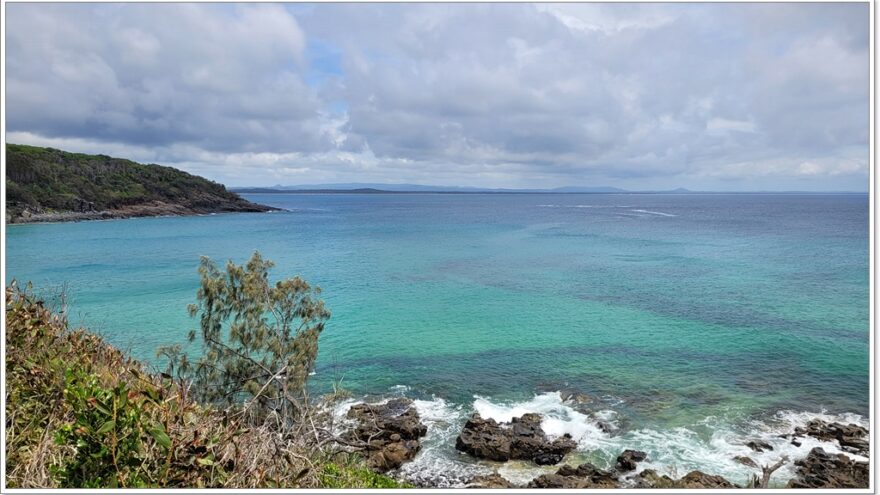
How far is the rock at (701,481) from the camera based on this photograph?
1617 cm

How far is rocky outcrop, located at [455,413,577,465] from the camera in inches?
743

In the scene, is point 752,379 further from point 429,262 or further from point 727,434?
point 429,262

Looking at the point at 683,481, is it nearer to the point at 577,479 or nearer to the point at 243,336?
the point at 577,479

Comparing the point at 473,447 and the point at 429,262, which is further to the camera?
the point at 429,262

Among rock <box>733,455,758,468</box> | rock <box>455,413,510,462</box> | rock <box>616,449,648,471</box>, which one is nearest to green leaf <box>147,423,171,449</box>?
rock <box>455,413,510,462</box>

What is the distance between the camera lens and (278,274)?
53.1 m

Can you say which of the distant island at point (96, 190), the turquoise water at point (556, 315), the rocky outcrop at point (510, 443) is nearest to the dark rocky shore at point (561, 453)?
the rocky outcrop at point (510, 443)

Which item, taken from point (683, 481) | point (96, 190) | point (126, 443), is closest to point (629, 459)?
point (683, 481)

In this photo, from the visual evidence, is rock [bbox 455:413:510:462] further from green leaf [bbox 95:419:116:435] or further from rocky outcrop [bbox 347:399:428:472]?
green leaf [bbox 95:419:116:435]

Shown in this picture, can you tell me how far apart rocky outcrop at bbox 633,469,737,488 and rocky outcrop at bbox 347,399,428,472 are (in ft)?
24.6

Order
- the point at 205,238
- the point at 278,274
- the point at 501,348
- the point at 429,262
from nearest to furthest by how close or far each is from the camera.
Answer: the point at 501,348 < the point at 278,274 < the point at 429,262 < the point at 205,238

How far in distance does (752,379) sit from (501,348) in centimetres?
1216

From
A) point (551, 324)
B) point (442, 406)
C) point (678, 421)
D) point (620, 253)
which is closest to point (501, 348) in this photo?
point (551, 324)

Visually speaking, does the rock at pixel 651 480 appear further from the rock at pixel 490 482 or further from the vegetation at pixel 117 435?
the vegetation at pixel 117 435
